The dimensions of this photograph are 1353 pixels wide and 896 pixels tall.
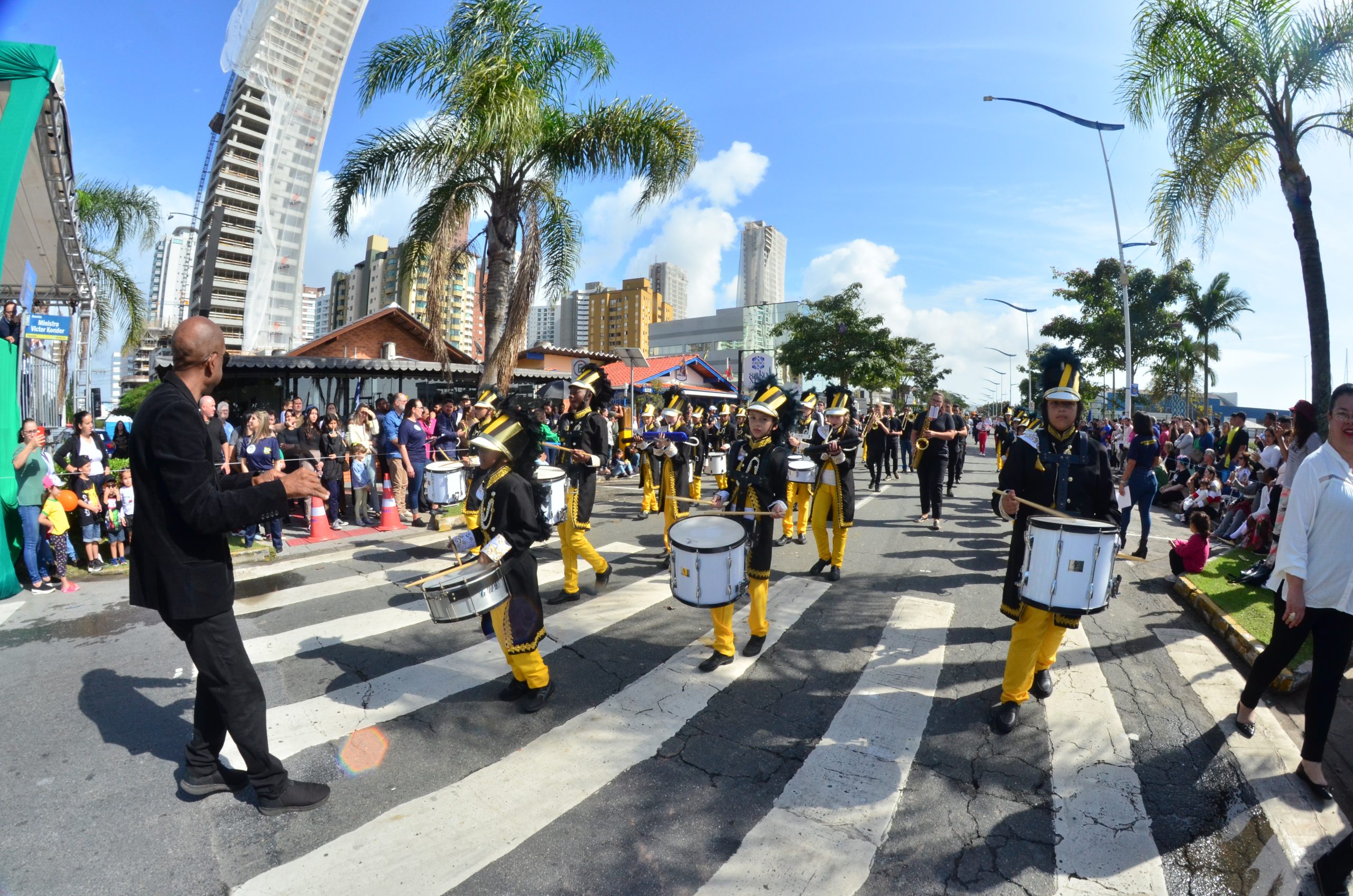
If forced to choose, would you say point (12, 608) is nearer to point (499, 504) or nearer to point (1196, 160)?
point (499, 504)

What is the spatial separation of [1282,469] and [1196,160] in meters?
4.53

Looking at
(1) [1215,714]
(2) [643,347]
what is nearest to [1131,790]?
(1) [1215,714]

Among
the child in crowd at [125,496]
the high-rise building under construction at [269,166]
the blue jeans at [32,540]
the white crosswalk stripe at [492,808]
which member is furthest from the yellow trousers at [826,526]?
the high-rise building under construction at [269,166]

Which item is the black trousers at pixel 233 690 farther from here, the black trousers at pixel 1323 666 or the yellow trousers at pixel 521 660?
the black trousers at pixel 1323 666

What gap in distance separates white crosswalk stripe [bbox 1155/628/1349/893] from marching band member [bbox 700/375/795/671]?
119 inches

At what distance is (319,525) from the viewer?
967 centimetres

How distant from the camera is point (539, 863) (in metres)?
2.91

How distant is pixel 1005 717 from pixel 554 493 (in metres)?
4.02

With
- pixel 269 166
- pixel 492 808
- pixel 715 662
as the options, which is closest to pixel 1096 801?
pixel 715 662

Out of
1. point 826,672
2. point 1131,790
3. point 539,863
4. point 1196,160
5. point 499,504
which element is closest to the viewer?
point 539,863

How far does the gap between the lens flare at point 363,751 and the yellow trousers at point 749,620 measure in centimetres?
227

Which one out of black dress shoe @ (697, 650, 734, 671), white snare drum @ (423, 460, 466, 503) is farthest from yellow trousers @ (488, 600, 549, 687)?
white snare drum @ (423, 460, 466, 503)

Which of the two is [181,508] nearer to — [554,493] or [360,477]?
[554,493]

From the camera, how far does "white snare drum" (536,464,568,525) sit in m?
6.06
